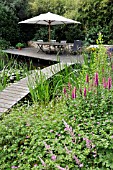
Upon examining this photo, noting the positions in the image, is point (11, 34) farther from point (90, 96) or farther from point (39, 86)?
point (90, 96)

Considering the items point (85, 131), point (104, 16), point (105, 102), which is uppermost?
point (104, 16)

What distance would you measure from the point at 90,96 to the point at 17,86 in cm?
261

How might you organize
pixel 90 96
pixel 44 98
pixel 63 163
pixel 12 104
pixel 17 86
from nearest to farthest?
pixel 63 163, pixel 90 96, pixel 12 104, pixel 44 98, pixel 17 86

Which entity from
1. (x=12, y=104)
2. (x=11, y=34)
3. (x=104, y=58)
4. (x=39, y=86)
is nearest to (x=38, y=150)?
(x=12, y=104)

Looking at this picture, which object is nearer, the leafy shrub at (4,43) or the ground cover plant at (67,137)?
the ground cover plant at (67,137)

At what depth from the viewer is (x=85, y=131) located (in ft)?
7.45

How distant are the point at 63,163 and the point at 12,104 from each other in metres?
2.12

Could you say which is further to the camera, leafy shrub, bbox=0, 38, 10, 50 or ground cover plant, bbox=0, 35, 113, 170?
leafy shrub, bbox=0, 38, 10, 50

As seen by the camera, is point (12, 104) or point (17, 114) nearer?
point (17, 114)

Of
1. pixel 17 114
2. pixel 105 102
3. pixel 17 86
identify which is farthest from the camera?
pixel 17 86

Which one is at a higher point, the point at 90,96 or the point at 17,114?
the point at 90,96

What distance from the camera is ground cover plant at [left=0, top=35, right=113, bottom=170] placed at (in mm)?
1949

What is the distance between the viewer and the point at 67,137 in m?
2.19

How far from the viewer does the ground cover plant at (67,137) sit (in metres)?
1.95
